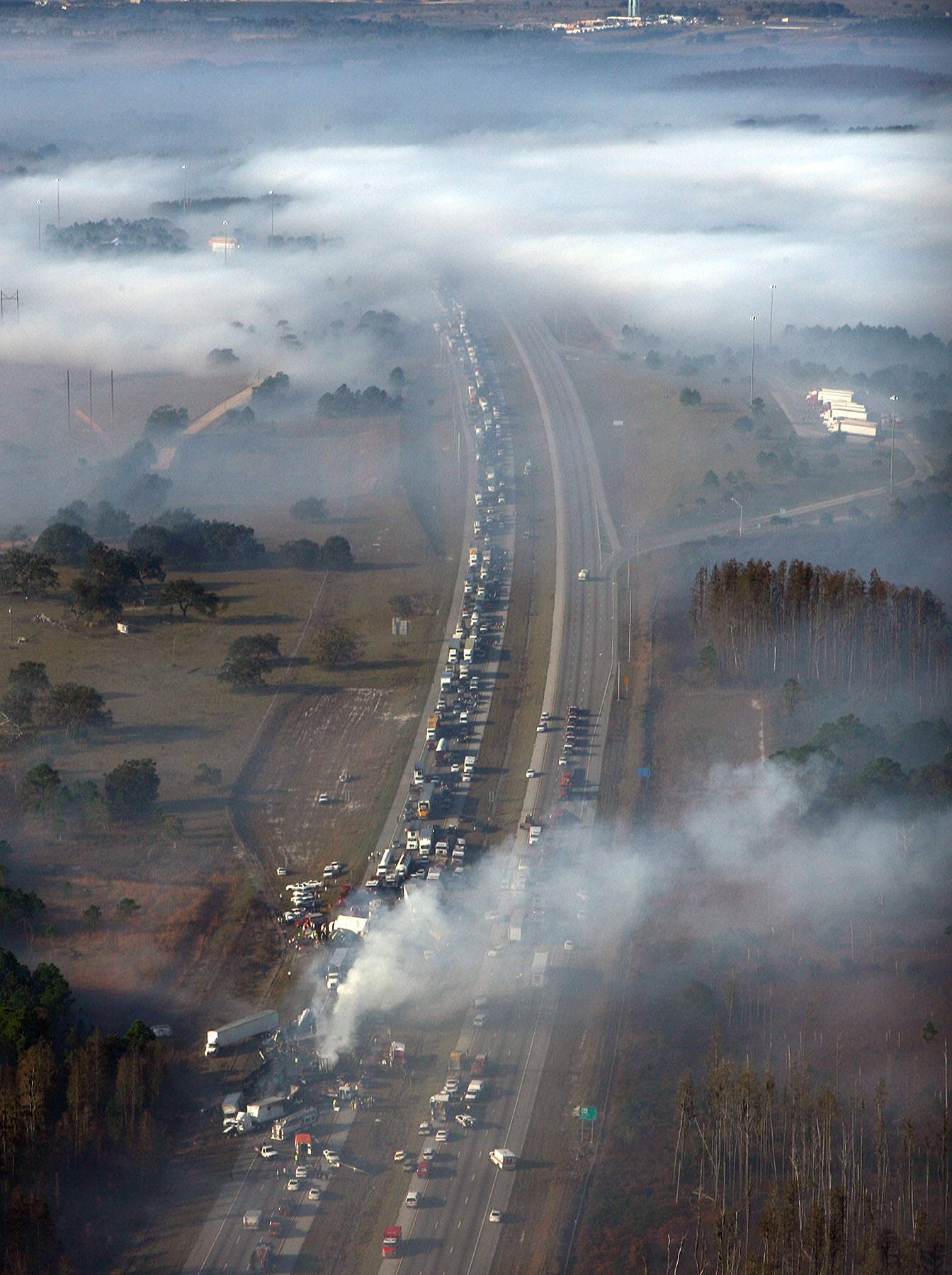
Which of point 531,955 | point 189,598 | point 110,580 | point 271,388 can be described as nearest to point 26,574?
point 110,580

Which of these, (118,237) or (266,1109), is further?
(118,237)

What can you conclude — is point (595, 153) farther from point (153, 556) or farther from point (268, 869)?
point (268, 869)

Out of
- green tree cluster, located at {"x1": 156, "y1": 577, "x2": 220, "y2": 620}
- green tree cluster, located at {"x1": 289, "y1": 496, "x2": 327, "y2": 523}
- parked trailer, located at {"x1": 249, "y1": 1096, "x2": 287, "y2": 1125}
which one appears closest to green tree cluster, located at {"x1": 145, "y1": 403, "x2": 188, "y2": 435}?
green tree cluster, located at {"x1": 289, "y1": 496, "x2": 327, "y2": 523}

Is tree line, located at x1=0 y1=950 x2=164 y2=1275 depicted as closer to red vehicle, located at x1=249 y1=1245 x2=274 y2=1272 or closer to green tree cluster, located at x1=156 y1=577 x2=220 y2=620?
red vehicle, located at x1=249 y1=1245 x2=274 y2=1272

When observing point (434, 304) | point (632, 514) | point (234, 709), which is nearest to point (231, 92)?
point (434, 304)

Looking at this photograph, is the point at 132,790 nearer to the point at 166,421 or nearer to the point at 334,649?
the point at 334,649
